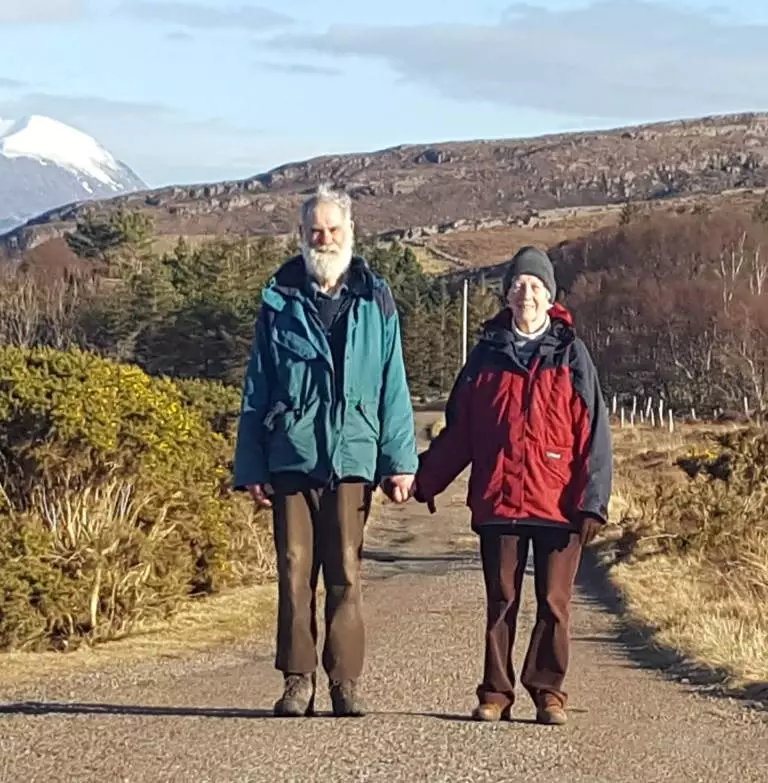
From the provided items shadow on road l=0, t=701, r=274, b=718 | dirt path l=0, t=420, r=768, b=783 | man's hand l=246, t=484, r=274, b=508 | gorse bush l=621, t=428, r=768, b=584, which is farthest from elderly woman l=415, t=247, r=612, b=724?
gorse bush l=621, t=428, r=768, b=584

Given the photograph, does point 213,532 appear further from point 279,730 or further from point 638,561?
point 279,730

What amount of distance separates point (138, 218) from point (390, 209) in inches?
4158

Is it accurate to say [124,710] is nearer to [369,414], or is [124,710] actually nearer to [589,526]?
[369,414]

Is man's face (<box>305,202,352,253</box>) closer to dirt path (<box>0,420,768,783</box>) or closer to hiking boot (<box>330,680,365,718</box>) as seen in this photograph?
hiking boot (<box>330,680,365,718</box>)

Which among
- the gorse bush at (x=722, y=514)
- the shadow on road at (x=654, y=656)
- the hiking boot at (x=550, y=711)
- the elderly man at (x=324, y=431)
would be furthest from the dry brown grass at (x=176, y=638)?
the gorse bush at (x=722, y=514)

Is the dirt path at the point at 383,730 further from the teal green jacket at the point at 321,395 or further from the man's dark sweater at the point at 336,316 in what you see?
the man's dark sweater at the point at 336,316

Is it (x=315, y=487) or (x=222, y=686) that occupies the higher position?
(x=315, y=487)

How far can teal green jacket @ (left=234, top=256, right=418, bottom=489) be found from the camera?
6840mm

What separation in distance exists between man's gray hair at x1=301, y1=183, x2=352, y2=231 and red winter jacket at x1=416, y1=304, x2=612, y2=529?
2.65 ft

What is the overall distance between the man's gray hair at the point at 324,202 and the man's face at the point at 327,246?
3 cm

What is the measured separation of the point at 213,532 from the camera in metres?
12.9

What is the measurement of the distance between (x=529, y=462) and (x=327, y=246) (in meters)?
1.21

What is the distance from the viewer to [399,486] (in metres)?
6.96

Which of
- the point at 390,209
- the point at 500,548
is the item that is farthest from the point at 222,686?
the point at 390,209
